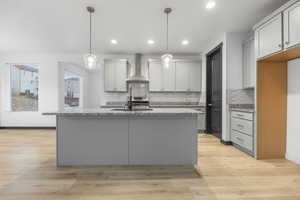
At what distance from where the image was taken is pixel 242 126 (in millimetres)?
3109

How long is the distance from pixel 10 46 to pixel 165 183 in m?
5.78

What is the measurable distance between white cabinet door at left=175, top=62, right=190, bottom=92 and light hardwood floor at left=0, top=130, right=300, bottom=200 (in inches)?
104

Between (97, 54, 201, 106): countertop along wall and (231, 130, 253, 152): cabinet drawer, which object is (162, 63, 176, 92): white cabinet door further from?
(231, 130, 253, 152): cabinet drawer

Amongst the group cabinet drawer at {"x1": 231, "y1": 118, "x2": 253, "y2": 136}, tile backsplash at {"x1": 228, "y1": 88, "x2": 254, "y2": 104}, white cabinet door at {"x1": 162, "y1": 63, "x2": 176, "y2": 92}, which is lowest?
cabinet drawer at {"x1": 231, "y1": 118, "x2": 253, "y2": 136}

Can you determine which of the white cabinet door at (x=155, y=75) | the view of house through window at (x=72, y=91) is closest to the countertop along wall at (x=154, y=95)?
the white cabinet door at (x=155, y=75)

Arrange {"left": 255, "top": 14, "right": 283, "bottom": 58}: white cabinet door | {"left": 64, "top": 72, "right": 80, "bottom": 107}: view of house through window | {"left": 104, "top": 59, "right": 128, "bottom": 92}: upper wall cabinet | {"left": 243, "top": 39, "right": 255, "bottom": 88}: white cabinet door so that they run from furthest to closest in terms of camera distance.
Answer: {"left": 64, "top": 72, "right": 80, "bottom": 107}: view of house through window, {"left": 104, "top": 59, "right": 128, "bottom": 92}: upper wall cabinet, {"left": 243, "top": 39, "right": 255, "bottom": 88}: white cabinet door, {"left": 255, "top": 14, "right": 283, "bottom": 58}: white cabinet door

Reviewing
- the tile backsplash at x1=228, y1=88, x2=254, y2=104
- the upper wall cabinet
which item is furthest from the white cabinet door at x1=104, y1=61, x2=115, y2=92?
the tile backsplash at x1=228, y1=88, x2=254, y2=104

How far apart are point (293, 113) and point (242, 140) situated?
94cm

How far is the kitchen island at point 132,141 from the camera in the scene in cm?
242

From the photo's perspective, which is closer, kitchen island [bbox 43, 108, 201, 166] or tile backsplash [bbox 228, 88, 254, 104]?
kitchen island [bbox 43, 108, 201, 166]

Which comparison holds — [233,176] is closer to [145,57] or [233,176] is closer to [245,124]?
[245,124]

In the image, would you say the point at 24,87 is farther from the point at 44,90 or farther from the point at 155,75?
the point at 155,75

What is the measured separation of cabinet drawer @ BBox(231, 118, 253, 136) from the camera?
2877 mm

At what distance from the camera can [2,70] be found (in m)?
5.33
